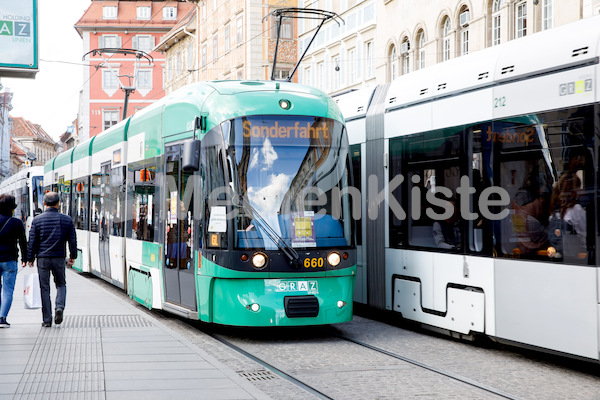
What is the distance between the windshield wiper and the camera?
10.3 m

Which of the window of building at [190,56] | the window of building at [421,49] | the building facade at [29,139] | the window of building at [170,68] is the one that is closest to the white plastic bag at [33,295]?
the window of building at [421,49]

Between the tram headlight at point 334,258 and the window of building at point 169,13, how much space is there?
70.7 metres

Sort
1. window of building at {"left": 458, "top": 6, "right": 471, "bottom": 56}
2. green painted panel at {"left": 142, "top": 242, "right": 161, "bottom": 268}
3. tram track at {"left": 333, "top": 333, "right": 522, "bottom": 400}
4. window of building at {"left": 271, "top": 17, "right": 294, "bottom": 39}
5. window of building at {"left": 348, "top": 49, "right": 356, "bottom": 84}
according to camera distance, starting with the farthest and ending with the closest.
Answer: window of building at {"left": 271, "top": 17, "right": 294, "bottom": 39}, window of building at {"left": 348, "top": 49, "right": 356, "bottom": 84}, window of building at {"left": 458, "top": 6, "right": 471, "bottom": 56}, green painted panel at {"left": 142, "top": 242, "right": 161, "bottom": 268}, tram track at {"left": 333, "top": 333, "right": 522, "bottom": 400}

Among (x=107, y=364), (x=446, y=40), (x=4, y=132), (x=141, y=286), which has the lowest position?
(x=107, y=364)

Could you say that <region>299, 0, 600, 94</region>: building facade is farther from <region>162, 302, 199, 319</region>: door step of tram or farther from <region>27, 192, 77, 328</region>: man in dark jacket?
<region>27, 192, 77, 328</region>: man in dark jacket

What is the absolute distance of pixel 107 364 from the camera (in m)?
8.32

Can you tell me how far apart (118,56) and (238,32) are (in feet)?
107

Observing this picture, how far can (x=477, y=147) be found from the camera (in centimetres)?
973

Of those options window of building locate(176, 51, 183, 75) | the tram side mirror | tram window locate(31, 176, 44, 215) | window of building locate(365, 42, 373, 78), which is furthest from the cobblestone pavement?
window of building locate(176, 51, 183, 75)

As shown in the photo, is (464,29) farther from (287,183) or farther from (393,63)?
(287,183)

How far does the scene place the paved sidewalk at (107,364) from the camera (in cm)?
698

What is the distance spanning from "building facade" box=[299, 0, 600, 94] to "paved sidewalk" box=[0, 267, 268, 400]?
44.7 feet

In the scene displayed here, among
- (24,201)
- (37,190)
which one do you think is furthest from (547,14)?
(24,201)

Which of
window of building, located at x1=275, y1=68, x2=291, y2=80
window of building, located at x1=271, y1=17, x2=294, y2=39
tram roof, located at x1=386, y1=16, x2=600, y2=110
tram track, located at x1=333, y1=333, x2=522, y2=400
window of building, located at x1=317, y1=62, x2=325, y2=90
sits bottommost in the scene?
tram track, located at x1=333, y1=333, x2=522, y2=400
